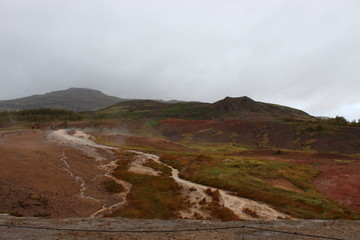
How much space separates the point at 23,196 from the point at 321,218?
76.6ft

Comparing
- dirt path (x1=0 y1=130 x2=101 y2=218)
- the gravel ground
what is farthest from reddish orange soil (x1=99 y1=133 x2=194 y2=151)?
the gravel ground

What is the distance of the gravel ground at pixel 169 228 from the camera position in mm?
12484

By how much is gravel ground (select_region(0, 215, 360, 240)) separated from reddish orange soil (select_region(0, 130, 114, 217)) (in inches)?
90.5

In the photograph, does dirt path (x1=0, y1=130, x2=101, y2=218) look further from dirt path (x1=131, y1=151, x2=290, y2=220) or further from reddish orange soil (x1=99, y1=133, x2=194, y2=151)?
reddish orange soil (x1=99, y1=133, x2=194, y2=151)

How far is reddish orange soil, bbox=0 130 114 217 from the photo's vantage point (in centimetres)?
1742

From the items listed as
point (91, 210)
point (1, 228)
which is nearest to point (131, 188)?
point (91, 210)

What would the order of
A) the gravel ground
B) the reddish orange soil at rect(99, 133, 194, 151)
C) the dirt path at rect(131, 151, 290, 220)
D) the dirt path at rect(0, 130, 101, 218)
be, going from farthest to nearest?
the reddish orange soil at rect(99, 133, 194, 151) → the dirt path at rect(131, 151, 290, 220) → the dirt path at rect(0, 130, 101, 218) → the gravel ground

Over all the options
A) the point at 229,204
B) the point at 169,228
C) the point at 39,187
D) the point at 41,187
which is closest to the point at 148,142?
the point at 41,187

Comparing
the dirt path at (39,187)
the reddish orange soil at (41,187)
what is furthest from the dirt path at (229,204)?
the dirt path at (39,187)

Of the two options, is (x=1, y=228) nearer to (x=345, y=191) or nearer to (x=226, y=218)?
(x=226, y=218)

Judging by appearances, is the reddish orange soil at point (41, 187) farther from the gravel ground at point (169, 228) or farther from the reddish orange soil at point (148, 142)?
the reddish orange soil at point (148, 142)

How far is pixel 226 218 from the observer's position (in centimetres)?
1839

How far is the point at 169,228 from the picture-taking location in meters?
14.4

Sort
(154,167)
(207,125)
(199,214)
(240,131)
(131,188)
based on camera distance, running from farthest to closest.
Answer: (207,125)
(240,131)
(154,167)
(131,188)
(199,214)
